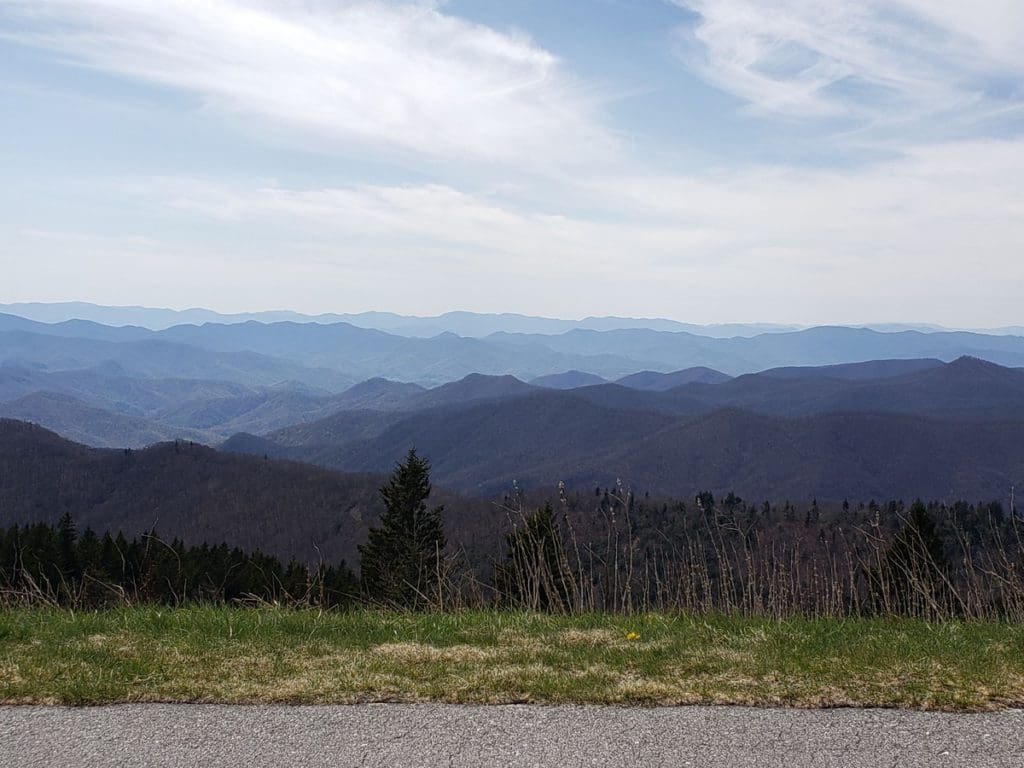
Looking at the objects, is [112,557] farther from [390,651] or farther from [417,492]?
[390,651]

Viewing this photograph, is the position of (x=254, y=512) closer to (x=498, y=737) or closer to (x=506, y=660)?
(x=506, y=660)

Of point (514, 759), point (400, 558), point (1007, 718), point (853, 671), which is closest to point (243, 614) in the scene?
point (514, 759)

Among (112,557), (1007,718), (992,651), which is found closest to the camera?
(1007,718)

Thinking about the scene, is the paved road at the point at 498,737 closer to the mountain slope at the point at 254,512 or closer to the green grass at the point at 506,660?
the green grass at the point at 506,660

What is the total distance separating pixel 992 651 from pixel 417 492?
2915cm

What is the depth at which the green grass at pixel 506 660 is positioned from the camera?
541cm

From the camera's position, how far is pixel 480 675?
228 inches

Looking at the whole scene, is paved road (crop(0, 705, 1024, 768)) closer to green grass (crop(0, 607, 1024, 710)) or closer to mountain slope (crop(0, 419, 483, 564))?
green grass (crop(0, 607, 1024, 710))

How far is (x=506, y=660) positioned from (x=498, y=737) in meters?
1.50

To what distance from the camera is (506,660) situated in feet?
20.5

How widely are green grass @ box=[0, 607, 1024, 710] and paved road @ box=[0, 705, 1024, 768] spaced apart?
0.23 m

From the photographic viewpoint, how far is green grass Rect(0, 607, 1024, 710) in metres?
5.41

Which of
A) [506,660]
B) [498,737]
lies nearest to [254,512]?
[506,660]

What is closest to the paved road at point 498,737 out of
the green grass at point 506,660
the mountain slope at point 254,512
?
the green grass at point 506,660
